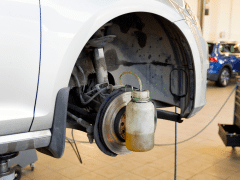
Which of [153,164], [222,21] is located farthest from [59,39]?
[222,21]

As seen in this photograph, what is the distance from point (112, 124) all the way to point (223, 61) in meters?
6.60

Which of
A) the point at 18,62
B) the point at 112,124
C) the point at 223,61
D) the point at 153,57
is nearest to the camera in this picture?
the point at 18,62

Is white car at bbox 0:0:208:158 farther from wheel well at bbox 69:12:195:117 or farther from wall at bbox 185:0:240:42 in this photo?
wall at bbox 185:0:240:42

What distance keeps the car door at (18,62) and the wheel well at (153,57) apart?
0.56m

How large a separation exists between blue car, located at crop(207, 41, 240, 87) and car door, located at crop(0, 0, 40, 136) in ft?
21.5

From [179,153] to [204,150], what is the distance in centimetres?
27

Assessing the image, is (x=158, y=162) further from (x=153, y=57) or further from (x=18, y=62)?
(x=18, y=62)

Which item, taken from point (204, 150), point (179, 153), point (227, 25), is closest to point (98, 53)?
point (179, 153)

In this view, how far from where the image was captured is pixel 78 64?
5.57 ft

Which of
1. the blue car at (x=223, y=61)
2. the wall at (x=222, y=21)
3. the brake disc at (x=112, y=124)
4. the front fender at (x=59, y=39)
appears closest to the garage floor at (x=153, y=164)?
the brake disc at (x=112, y=124)

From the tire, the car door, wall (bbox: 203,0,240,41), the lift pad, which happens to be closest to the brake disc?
the car door

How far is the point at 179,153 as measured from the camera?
262 cm

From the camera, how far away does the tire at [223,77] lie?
292 inches

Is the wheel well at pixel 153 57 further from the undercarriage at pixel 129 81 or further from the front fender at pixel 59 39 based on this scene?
the front fender at pixel 59 39
